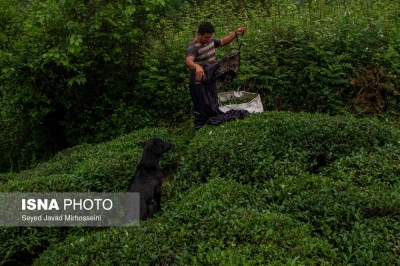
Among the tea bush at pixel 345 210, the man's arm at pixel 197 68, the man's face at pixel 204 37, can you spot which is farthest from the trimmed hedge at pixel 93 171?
the tea bush at pixel 345 210

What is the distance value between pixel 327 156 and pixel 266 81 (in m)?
3.96

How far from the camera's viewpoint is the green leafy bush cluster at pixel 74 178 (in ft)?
17.9

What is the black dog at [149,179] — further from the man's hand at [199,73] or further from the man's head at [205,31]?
the man's head at [205,31]

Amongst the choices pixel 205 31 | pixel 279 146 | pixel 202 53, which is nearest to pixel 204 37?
pixel 205 31

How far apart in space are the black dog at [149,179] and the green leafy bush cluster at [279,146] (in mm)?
762

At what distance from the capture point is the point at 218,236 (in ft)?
14.5

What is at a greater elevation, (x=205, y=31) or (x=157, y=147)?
(x=205, y=31)

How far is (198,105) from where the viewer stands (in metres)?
7.87

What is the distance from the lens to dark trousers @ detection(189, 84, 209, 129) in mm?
7727

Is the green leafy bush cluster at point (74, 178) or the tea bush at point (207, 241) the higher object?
the tea bush at point (207, 241)

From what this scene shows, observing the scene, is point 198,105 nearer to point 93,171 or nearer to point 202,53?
point 202,53

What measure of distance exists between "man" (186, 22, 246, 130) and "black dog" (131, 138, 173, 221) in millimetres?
1762

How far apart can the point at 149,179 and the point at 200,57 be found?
2.79 metres

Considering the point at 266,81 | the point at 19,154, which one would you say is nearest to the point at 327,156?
the point at 266,81
